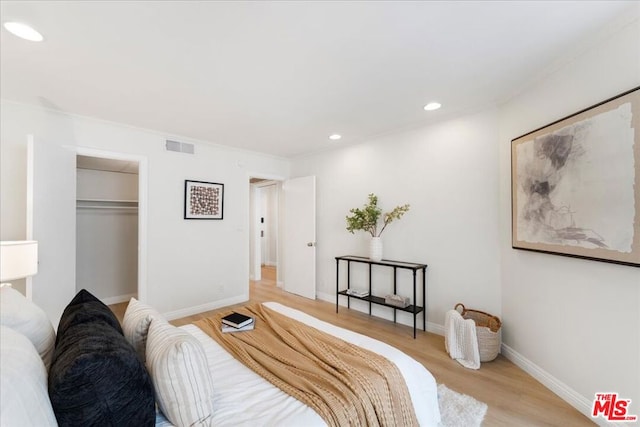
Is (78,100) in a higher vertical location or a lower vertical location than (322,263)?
higher

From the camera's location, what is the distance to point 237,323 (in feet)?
6.73

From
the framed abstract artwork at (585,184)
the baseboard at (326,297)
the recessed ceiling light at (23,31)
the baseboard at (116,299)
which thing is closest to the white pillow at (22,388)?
the recessed ceiling light at (23,31)

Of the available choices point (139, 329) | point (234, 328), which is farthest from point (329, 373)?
point (139, 329)

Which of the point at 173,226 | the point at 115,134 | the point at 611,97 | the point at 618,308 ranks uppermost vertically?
the point at 115,134

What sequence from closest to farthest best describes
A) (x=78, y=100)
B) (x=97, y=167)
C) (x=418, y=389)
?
(x=418, y=389), (x=78, y=100), (x=97, y=167)

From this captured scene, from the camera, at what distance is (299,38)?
1788mm

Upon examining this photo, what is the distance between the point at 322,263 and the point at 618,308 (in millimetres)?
3388

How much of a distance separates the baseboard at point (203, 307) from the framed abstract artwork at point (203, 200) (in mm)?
1264

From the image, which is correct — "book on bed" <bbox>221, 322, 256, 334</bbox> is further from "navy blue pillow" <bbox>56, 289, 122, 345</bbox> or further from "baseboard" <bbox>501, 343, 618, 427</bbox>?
"baseboard" <bbox>501, 343, 618, 427</bbox>

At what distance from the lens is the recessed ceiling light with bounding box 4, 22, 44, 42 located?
5.43 ft

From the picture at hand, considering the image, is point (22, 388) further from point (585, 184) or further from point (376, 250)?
point (376, 250)

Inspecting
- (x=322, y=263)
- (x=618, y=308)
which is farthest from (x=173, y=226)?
(x=618, y=308)

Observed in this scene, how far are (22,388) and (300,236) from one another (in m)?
4.10

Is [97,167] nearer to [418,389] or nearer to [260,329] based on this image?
[260,329]
